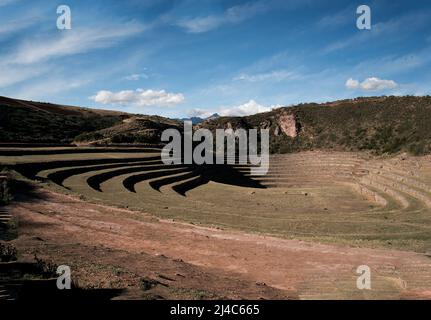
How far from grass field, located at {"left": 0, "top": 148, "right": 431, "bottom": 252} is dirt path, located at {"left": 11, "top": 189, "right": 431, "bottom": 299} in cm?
197

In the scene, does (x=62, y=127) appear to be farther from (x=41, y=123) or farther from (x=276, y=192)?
(x=276, y=192)

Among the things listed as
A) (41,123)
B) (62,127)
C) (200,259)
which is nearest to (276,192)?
(200,259)

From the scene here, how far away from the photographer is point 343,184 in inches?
1736

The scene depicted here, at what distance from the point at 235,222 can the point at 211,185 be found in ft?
62.9

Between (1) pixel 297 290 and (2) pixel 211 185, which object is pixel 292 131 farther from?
(1) pixel 297 290

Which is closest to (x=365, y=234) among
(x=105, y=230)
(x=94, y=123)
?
(x=105, y=230)

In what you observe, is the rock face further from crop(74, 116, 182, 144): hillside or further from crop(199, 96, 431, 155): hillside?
crop(74, 116, 182, 144): hillside

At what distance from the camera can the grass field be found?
18.7 meters

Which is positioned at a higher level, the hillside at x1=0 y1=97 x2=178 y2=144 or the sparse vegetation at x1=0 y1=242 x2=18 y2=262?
the hillside at x1=0 y1=97 x2=178 y2=144

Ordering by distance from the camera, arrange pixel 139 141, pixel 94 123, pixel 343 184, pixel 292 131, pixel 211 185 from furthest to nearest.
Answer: pixel 94 123
pixel 292 131
pixel 139 141
pixel 343 184
pixel 211 185

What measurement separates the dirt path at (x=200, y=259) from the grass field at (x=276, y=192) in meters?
1.97

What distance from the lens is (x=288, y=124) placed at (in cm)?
7869

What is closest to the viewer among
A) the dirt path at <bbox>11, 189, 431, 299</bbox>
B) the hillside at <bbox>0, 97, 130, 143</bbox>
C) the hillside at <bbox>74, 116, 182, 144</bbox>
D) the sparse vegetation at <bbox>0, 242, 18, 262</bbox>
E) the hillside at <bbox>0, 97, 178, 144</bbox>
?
the dirt path at <bbox>11, 189, 431, 299</bbox>

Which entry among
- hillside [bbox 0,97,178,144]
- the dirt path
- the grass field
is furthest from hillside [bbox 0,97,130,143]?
the dirt path
